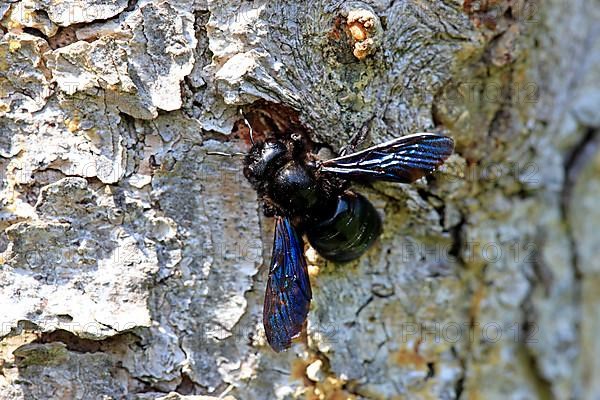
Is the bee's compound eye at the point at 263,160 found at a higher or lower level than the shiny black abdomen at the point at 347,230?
higher

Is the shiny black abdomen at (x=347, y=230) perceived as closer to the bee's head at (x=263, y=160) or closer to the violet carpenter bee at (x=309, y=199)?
the violet carpenter bee at (x=309, y=199)

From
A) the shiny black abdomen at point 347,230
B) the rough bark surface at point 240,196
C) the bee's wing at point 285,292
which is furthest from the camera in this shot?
the shiny black abdomen at point 347,230

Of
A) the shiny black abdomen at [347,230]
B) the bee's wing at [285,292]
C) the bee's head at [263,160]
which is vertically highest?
the bee's head at [263,160]

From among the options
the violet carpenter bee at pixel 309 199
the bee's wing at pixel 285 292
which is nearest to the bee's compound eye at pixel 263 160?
the violet carpenter bee at pixel 309 199

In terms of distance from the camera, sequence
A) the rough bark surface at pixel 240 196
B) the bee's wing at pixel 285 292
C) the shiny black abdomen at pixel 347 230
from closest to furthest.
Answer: the rough bark surface at pixel 240 196 < the bee's wing at pixel 285 292 < the shiny black abdomen at pixel 347 230

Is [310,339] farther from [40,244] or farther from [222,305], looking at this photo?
[40,244]

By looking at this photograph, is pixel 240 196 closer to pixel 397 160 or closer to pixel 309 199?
pixel 309 199

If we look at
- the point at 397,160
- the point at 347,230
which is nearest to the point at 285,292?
the point at 347,230

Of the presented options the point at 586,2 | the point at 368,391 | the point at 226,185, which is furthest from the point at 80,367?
the point at 586,2
